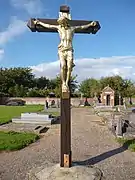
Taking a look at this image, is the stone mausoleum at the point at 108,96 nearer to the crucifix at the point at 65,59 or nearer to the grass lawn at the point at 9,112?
the grass lawn at the point at 9,112

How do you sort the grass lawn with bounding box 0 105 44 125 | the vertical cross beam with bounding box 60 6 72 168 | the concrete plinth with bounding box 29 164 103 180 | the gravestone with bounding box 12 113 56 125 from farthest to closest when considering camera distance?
the grass lawn with bounding box 0 105 44 125, the gravestone with bounding box 12 113 56 125, the vertical cross beam with bounding box 60 6 72 168, the concrete plinth with bounding box 29 164 103 180

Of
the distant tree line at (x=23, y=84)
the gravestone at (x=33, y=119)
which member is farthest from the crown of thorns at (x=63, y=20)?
the distant tree line at (x=23, y=84)

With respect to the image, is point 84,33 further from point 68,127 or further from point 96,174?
point 96,174

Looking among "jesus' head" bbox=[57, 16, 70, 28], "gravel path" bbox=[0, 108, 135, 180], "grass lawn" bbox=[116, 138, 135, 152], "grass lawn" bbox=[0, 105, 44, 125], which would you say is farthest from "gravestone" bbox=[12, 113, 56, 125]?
"jesus' head" bbox=[57, 16, 70, 28]

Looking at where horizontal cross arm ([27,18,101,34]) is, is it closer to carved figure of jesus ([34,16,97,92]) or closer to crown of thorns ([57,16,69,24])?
carved figure of jesus ([34,16,97,92])

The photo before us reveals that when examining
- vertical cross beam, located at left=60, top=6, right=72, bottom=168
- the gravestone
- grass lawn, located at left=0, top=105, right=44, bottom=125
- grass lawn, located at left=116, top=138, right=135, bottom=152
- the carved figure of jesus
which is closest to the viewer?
the carved figure of jesus

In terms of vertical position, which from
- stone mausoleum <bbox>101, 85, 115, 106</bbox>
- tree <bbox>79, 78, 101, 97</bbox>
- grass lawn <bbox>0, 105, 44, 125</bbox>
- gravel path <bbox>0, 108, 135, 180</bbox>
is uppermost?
tree <bbox>79, 78, 101, 97</bbox>

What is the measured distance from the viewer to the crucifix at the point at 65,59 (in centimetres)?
643

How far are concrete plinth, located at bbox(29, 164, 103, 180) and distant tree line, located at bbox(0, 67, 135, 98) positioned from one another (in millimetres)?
51264

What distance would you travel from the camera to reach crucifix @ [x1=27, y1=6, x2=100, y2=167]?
643cm

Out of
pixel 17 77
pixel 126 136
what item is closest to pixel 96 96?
pixel 17 77

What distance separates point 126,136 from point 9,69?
234 feet

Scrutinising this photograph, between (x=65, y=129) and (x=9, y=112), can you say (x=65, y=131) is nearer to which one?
(x=65, y=129)

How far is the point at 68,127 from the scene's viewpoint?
6.56 metres
